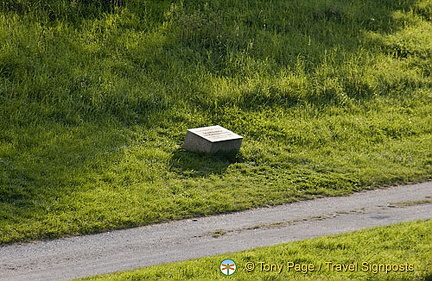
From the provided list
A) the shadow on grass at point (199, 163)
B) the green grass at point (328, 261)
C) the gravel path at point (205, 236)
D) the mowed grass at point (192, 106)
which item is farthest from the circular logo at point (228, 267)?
the shadow on grass at point (199, 163)

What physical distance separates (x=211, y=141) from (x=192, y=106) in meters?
2.03

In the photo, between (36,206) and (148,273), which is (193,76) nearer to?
(36,206)

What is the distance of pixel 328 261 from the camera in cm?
765

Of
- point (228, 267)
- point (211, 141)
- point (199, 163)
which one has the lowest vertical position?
point (199, 163)

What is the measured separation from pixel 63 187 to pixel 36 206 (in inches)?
28.4

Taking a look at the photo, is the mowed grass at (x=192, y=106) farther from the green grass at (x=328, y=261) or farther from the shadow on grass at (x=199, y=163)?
the green grass at (x=328, y=261)

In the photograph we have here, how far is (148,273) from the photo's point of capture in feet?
24.3

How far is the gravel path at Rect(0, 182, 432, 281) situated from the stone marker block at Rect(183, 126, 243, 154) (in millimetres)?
1897

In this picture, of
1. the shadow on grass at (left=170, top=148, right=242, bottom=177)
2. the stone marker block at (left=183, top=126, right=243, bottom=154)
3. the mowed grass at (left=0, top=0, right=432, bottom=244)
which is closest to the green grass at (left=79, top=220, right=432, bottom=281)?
the mowed grass at (left=0, top=0, right=432, bottom=244)

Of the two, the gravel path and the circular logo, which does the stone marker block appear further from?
the circular logo

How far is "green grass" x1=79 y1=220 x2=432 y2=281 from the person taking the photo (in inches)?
288

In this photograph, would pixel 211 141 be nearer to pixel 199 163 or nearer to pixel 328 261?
pixel 199 163

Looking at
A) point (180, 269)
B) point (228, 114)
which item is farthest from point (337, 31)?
point (180, 269)

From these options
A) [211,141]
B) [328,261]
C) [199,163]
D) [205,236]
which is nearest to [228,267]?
[328,261]
